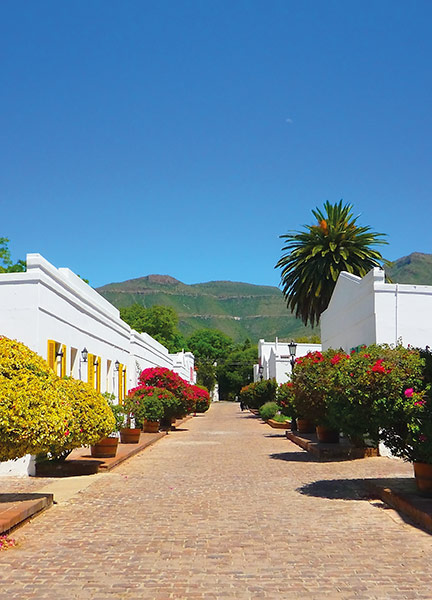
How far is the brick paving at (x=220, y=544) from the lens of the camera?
6414mm

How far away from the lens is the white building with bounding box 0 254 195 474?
15047mm

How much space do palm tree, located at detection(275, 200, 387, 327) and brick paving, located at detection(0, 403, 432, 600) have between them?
23570mm

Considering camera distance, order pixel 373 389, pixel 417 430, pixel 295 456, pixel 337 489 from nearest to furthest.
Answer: pixel 417 430
pixel 373 389
pixel 337 489
pixel 295 456

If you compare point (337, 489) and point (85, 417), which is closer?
point (85, 417)

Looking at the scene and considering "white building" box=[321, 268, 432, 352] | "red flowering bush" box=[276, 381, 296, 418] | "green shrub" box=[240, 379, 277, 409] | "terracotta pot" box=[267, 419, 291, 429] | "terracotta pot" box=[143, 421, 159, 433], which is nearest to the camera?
"white building" box=[321, 268, 432, 352]

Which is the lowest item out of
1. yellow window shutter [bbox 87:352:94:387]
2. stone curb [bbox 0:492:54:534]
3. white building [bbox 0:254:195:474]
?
stone curb [bbox 0:492:54:534]

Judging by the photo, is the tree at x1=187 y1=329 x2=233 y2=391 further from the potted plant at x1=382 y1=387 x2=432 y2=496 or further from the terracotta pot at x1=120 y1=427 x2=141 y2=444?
the potted plant at x1=382 y1=387 x2=432 y2=496

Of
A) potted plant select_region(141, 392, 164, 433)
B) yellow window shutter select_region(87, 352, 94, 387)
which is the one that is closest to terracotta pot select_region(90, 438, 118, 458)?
yellow window shutter select_region(87, 352, 94, 387)

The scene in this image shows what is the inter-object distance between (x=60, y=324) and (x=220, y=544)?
10140 millimetres

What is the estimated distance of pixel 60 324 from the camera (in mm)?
17234

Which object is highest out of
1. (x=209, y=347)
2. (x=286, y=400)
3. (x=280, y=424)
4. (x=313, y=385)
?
(x=209, y=347)

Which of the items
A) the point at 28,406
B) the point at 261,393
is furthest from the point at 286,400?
the point at 261,393

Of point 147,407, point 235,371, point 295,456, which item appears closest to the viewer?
point 295,456

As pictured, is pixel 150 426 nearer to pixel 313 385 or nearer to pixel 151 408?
pixel 151 408
